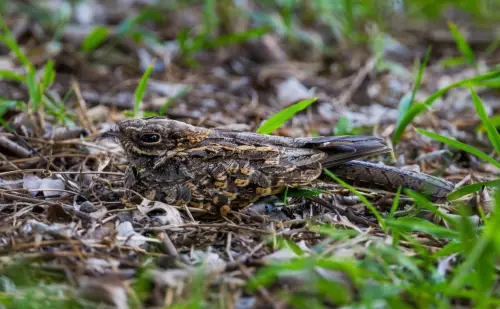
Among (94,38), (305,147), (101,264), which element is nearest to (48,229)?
(101,264)

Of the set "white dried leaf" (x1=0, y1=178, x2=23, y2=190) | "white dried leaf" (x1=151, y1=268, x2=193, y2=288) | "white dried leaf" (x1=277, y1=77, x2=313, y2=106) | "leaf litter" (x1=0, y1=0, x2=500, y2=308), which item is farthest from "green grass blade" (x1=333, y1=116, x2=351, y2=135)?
"white dried leaf" (x1=151, y1=268, x2=193, y2=288)

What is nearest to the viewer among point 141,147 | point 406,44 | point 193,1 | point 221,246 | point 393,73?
point 221,246

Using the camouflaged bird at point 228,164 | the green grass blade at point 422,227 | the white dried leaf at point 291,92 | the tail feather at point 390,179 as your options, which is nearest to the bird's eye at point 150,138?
the camouflaged bird at point 228,164

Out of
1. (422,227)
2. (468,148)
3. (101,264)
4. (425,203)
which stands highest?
(468,148)

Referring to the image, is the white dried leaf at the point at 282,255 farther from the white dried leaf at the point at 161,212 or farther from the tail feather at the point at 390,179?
the tail feather at the point at 390,179

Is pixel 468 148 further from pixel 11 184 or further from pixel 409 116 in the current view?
pixel 11 184

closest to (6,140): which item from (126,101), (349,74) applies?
(126,101)

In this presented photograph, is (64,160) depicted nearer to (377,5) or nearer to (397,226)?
(397,226)
